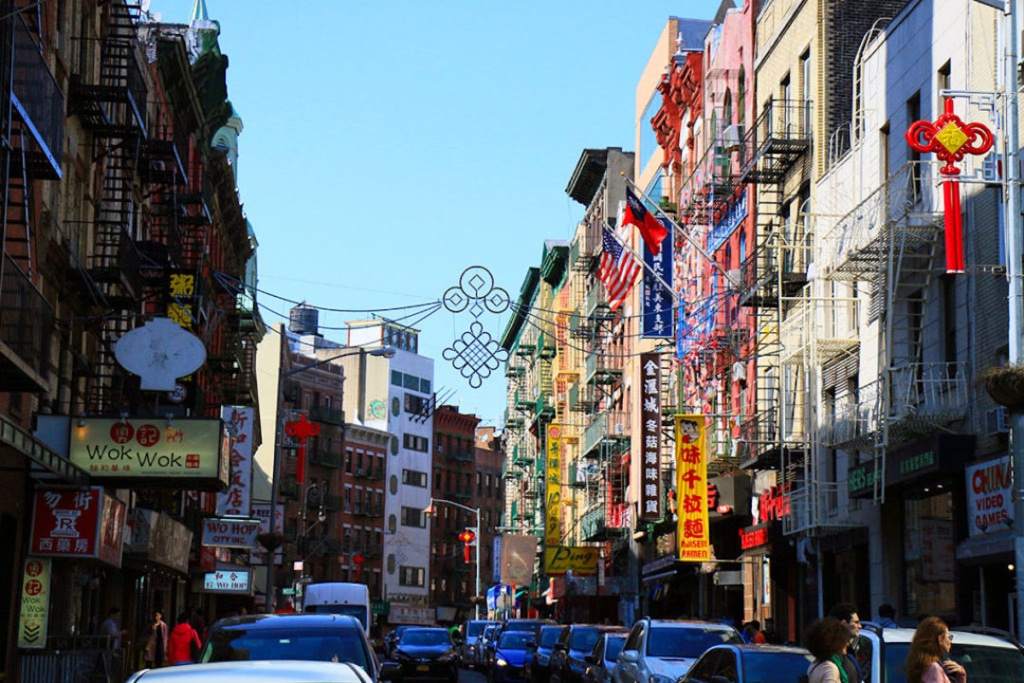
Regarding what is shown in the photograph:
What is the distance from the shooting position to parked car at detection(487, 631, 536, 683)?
1576 inches

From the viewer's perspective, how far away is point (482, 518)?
14462 cm

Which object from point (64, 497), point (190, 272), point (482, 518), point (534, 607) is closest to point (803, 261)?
point (190, 272)

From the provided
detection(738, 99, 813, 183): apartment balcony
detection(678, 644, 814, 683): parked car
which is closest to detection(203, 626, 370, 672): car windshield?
detection(678, 644, 814, 683): parked car

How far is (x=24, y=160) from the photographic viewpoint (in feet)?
64.4

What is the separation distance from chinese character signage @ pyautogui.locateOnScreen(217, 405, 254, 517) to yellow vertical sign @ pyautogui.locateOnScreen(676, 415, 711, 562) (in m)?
14.2

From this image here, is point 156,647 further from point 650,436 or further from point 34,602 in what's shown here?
point 650,436

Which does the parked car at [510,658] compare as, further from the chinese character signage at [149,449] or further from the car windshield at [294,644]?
the car windshield at [294,644]

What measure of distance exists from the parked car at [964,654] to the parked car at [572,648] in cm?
1430

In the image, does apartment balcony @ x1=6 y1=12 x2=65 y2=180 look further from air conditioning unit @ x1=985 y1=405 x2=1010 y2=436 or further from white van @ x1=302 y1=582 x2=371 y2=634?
white van @ x1=302 y1=582 x2=371 y2=634

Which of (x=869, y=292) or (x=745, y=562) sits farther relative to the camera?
(x=745, y=562)

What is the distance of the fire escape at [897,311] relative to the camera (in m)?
26.0

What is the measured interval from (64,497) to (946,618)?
14.8 metres

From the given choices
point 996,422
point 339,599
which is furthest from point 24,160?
point 339,599

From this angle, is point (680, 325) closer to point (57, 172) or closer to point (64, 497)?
point (64, 497)
